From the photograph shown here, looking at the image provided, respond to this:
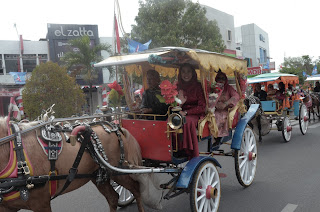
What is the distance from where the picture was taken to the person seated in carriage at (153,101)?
3717 millimetres

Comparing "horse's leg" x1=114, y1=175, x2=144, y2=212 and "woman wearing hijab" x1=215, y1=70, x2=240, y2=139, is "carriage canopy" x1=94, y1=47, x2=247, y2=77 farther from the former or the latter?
"horse's leg" x1=114, y1=175, x2=144, y2=212

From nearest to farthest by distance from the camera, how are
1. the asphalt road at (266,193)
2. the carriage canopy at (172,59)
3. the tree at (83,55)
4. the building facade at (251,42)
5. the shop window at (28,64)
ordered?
the carriage canopy at (172,59) → the asphalt road at (266,193) → the tree at (83,55) → the shop window at (28,64) → the building facade at (251,42)

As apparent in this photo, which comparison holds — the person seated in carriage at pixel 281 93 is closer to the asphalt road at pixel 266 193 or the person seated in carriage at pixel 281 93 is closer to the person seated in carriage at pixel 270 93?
the person seated in carriage at pixel 270 93

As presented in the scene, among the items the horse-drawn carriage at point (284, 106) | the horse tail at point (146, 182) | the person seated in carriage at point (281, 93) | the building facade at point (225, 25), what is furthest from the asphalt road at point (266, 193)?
the building facade at point (225, 25)

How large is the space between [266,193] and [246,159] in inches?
24.0

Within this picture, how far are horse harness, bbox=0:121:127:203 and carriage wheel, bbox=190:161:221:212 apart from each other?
36.2 inches

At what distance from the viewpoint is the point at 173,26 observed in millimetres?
13250

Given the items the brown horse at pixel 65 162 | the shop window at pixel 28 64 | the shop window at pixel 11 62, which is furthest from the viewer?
the shop window at pixel 28 64

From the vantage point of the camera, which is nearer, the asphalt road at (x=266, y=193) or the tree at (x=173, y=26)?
the asphalt road at (x=266, y=193)

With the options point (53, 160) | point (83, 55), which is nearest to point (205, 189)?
point (53, 160)

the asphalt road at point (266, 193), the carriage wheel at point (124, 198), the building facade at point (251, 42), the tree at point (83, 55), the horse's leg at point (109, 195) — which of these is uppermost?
the building facade at point (251, 42)

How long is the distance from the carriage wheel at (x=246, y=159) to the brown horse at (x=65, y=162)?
1.84m

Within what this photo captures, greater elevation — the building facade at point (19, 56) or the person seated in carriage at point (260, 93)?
the building facade at point (19, 56)

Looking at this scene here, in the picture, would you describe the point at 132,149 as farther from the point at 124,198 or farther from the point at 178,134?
the point at 124,198
